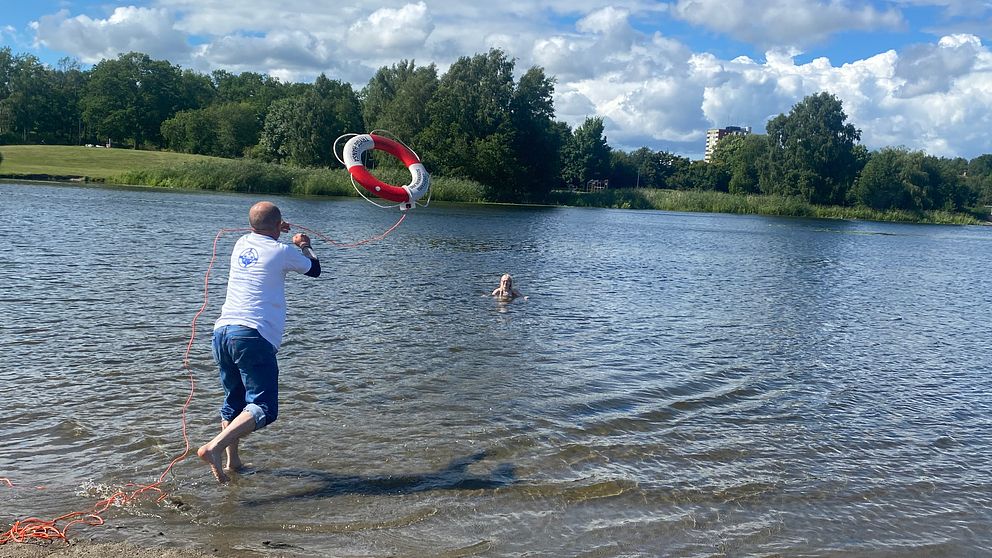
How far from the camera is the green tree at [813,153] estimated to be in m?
102

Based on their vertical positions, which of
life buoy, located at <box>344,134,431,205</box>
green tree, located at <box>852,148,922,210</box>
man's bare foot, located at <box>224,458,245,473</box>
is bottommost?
man's bare foot, located at <box>224,458,245,473</box>

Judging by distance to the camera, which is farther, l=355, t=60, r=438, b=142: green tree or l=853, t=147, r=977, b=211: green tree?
l=853, t=147, r=977, b=211: green tree

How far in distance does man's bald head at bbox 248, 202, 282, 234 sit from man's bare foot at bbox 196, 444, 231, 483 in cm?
185

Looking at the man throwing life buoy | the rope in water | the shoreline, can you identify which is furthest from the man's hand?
the shoreline

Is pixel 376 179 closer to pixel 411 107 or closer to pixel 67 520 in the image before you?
pixel 67 520

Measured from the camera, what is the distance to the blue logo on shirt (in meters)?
6.66

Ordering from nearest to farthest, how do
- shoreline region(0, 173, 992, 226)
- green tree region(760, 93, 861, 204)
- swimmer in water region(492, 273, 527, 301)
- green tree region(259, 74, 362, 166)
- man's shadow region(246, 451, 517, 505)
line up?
1. man's shadow region(246, 451, 517, 505)
2. swimmer in water region(492, 273, 527, 301)
3. shoreline region(0, 173, 992, 226)
4. green tree region(259, 74, 362, 166)
5. green tree region(760, 93, 861, 204)

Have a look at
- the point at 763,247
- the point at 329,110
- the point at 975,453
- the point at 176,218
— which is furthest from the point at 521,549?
the point at 329,110

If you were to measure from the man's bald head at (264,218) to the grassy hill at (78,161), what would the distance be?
7005cm

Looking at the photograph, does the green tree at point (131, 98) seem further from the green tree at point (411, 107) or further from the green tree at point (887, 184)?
the green tree at point (887, 184)

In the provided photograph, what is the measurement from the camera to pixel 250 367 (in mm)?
6609

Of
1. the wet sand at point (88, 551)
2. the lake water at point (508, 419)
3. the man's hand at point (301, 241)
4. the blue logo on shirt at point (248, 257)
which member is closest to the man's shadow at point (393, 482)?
the lake water at point (508, 419)

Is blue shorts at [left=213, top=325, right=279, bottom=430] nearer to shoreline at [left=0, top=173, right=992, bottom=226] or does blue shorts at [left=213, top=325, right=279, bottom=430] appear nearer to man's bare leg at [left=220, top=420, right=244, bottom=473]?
man's bare leg at [left=220, top=420, right=244, bottom=473]

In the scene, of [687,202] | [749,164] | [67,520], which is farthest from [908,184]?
[67,520]
